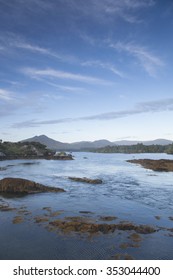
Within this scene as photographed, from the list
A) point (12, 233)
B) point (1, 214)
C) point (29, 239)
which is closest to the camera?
point (29, 239)

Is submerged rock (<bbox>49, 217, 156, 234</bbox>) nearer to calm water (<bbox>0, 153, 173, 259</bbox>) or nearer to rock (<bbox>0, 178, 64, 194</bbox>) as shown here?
calm water (<bbox>0, 153, 173, 259</bbox>)

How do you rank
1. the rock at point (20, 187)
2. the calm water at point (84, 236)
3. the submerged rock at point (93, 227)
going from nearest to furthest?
1. the calm water at point (84, 236)
2. the submerged rock at point (93, 227)
3. the rock at point (20, 187)

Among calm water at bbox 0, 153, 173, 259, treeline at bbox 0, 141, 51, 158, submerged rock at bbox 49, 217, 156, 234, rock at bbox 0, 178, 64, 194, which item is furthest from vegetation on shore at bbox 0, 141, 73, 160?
submerged rock at bbox 49, 217, 156, 234

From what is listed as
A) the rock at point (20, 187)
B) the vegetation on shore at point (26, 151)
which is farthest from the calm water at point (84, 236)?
the vegetation on shore at point (26, 151)

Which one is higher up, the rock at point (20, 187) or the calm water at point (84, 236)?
the rock at point (20, 187)

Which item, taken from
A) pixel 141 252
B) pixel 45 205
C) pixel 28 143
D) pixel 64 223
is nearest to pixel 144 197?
pixel 45 205

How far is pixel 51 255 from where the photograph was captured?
15.4 metres

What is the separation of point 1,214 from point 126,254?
13.6m

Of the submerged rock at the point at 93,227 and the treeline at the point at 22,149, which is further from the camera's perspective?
the treeline at the point at 22,149

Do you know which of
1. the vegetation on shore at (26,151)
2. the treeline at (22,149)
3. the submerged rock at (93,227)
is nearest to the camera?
the submerged rock at (93,227)

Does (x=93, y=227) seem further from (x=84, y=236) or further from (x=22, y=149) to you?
(x=22, y=149)

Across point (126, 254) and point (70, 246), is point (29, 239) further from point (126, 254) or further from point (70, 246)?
point (126, 254)

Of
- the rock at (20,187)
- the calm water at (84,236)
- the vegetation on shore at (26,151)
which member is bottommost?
the calm water at (84,236)

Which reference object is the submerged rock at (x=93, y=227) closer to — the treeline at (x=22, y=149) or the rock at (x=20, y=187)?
the rock at (x=20, y=187)
